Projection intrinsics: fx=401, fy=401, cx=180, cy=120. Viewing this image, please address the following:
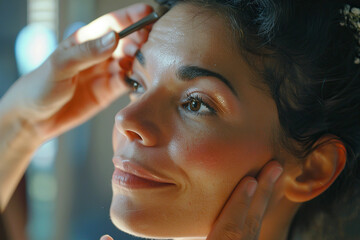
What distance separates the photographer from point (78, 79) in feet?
3.19

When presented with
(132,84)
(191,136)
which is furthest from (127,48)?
(191,136)

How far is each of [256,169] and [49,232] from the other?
698mm

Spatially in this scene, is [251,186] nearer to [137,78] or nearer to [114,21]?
[137,78]

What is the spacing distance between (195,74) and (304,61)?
0.19 m

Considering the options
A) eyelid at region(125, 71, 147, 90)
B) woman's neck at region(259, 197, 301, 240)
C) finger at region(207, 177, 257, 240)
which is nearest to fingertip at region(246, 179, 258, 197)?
finger at region(207, 177, 257, 240)

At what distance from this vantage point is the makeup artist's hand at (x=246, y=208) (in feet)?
2.21

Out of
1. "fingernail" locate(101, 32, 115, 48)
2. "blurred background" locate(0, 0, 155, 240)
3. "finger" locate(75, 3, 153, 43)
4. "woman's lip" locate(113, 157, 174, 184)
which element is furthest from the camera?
"blurred background" locate(0, 0, 155, 240)

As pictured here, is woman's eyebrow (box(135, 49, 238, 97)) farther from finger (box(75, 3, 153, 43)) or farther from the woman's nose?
finger (box(75, 3, 153, 43))

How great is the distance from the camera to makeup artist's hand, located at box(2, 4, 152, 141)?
0.81m

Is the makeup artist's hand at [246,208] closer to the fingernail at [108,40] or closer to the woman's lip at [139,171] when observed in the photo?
the woman's lip at [139,171]

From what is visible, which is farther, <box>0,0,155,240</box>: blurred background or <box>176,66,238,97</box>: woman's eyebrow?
<box>0,0,155,240</box>: blurred background

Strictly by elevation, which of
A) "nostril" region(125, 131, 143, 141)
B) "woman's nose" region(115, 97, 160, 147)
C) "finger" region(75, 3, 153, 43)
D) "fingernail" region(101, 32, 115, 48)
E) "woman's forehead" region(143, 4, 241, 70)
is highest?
"woman's forehead" region(143, 4, 241, 70)

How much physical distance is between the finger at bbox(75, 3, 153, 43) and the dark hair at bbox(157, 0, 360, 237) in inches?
6.3

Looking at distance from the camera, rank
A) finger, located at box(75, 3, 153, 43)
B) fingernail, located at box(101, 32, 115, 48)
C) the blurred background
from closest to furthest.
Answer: fingernail, located at box(101, 32, 115, 48) < finger, located at box(75, 3, 153, 43) < the blurred background
